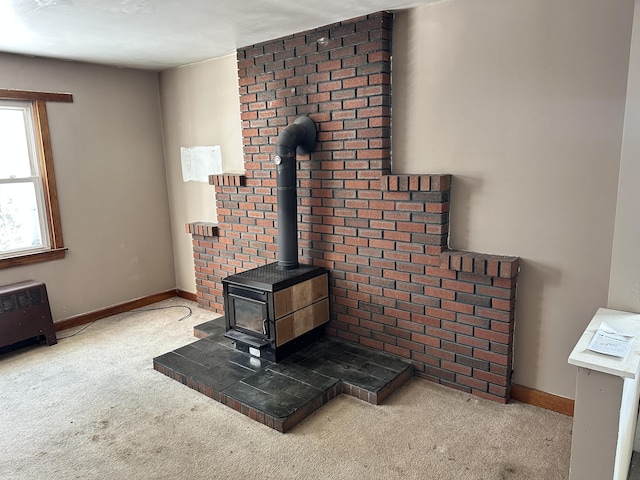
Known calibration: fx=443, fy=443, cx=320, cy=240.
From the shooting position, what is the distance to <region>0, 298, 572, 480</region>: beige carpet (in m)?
2.20

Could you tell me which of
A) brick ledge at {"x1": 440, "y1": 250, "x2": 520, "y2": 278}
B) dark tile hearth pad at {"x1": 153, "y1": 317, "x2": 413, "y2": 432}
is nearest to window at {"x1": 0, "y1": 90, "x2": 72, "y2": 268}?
dark tile hearth pad at {"x1": 153, "y1": 317, "x2": 413, "y2": 432}

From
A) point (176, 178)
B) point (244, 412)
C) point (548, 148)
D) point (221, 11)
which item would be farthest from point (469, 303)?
point (176, 178)

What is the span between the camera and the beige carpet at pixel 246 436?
2.20 m

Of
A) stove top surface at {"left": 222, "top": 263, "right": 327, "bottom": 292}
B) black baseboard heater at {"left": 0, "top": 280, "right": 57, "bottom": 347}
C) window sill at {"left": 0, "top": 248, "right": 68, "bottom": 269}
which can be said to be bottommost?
black baseboard heater at {"left": 0, "top": 280, "right": 57, "bottom": 347}

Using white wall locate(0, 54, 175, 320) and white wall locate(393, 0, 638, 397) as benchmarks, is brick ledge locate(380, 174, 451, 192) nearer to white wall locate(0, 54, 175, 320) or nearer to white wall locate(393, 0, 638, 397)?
white wall locate(393, 0, 638, 397)

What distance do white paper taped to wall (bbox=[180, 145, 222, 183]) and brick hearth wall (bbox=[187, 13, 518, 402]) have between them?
1.77 feet

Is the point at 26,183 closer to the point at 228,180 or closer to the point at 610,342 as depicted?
the point at 228,180

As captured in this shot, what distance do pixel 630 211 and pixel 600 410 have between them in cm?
98

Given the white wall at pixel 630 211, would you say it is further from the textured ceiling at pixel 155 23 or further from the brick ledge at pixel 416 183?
the textured ceiling at pixel 155 23

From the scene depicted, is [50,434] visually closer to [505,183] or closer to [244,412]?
[244,412]

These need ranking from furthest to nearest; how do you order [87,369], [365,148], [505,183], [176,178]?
1. [176,178]
2. [87,369]
3. [365,148]
4. [505,183]

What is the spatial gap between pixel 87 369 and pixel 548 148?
3487 mm

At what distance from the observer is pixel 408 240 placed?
Result: 2.98m

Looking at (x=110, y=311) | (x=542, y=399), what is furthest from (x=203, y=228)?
(x=542, y=399)
